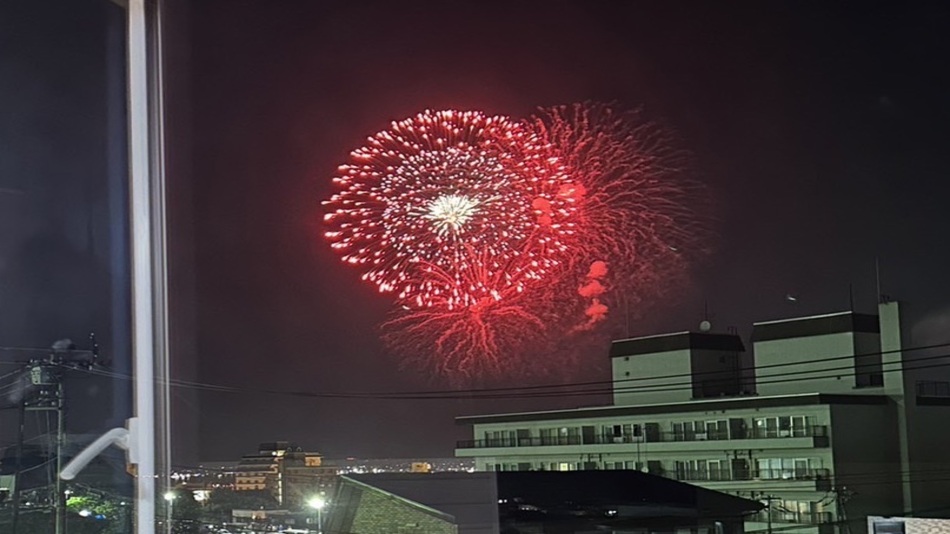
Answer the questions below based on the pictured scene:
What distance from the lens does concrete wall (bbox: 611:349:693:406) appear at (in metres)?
1.97

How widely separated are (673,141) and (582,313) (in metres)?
0.36

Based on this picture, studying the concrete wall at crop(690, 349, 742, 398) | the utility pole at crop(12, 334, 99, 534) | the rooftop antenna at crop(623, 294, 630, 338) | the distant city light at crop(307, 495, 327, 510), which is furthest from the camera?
the distant city light at crop(307, 495, 327, 510)

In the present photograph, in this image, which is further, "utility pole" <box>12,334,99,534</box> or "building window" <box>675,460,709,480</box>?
"utility pole" <box>12,334,99,534</box>

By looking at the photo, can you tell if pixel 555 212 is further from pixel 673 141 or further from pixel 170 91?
pixel 170 91

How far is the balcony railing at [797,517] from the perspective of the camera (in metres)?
1.86

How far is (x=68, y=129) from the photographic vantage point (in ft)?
7.53

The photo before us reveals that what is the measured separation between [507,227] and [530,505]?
1.79 ft

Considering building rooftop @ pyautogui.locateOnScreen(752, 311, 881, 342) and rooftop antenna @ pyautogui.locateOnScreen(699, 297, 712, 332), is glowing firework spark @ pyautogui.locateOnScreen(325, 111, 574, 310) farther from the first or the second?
building rooftop @ pyautogui.locateOnScreen(752, 311, 881, 342)

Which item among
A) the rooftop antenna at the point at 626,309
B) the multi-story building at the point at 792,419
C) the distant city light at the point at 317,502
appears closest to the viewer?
the multi-story building at the point at 792,419

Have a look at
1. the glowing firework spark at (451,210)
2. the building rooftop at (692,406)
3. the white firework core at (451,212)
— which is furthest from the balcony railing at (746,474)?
the white firework core at (451,212)

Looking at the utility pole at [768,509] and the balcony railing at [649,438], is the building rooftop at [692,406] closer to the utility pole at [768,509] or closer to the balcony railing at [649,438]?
the balcony railing at [649,438]

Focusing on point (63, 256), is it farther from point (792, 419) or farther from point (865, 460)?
point (865, 460)

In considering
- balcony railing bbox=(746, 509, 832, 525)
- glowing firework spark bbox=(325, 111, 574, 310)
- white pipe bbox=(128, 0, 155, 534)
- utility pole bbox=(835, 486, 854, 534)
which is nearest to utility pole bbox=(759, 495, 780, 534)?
balcony railing bbox=(746, 509, 832, 525)

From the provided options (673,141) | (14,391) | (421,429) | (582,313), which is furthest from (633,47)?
(14,391)
